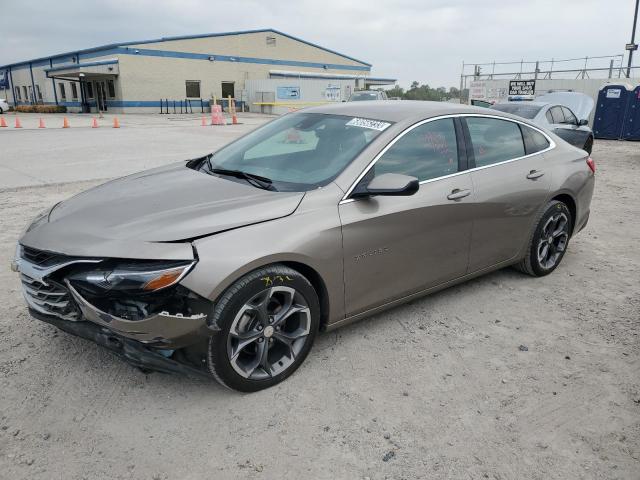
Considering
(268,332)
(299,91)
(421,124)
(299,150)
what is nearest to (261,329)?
(268,332)

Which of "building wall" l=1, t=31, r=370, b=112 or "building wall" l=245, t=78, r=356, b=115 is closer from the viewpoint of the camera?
"building wall" l=1, t=31, r=370, b=112

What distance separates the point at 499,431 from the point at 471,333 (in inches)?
42.8

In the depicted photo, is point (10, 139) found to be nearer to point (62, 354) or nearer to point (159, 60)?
point (62, 354)

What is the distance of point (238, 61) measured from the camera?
45.4 meters

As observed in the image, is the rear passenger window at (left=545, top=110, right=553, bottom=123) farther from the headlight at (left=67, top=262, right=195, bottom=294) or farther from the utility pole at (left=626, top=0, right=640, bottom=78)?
the utility pole at (left=626, top=0, right=640, bottom=78)

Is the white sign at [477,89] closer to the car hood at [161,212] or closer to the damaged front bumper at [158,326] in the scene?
the car hood at [161,212]

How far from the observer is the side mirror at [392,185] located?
9.86ft

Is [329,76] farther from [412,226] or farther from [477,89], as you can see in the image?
[412,226]

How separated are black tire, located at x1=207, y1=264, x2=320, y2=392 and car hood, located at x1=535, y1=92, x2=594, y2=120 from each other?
17.4m

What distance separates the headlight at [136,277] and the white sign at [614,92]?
2173 centimetres

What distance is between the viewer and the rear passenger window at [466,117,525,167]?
392 cm

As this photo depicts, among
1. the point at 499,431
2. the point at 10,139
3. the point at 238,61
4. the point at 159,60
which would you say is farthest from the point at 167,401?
the point at 238,61

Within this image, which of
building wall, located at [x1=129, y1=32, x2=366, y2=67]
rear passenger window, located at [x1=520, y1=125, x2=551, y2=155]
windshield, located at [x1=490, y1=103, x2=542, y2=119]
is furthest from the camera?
building wall, located at [x1=129, y1=32, x2=366, y2=67]

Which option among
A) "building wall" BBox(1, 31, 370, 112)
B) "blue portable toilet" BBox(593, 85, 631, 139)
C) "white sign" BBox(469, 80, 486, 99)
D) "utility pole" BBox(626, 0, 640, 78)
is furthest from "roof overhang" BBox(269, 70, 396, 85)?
"blue portable toilet" BBox(593, 85, 631, 139)
